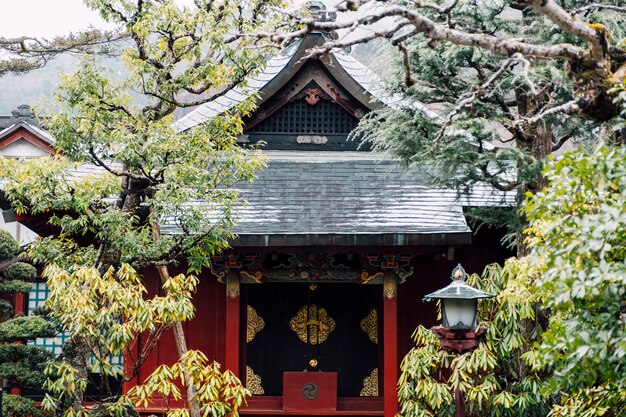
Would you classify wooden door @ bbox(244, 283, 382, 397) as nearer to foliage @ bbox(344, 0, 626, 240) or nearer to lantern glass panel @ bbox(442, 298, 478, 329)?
foliage @ bbox(344, 0, 626, 240)

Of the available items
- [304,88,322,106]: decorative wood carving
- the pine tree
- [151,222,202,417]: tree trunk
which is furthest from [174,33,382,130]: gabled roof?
the pine tree

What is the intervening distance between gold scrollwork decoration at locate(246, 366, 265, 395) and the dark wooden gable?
11.7 ft

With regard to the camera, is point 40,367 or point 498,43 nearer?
point 498,43

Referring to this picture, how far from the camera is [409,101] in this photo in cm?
1156

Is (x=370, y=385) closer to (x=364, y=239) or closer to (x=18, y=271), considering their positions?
(x=364, y=239)

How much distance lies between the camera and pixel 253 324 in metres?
13.9

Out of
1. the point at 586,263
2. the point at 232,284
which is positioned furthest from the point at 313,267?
the point at 586,263

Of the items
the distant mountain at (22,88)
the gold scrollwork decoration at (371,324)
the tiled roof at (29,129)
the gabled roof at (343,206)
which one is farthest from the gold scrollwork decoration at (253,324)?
the distant mountain at (22,88)

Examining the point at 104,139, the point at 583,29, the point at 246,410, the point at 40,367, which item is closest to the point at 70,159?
the point at 104,139

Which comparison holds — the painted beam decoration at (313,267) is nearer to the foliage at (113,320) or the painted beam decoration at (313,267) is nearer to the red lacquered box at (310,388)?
the red lacquered box at (310,388)

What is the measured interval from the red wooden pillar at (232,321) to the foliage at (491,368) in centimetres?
265

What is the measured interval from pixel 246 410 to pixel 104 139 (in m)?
5.30

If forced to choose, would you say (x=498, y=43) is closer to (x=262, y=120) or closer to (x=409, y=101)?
(x=409, y=101)

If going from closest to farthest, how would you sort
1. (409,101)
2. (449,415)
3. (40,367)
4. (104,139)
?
(104,139) < (449,415) < (409,101) < (40,367)
